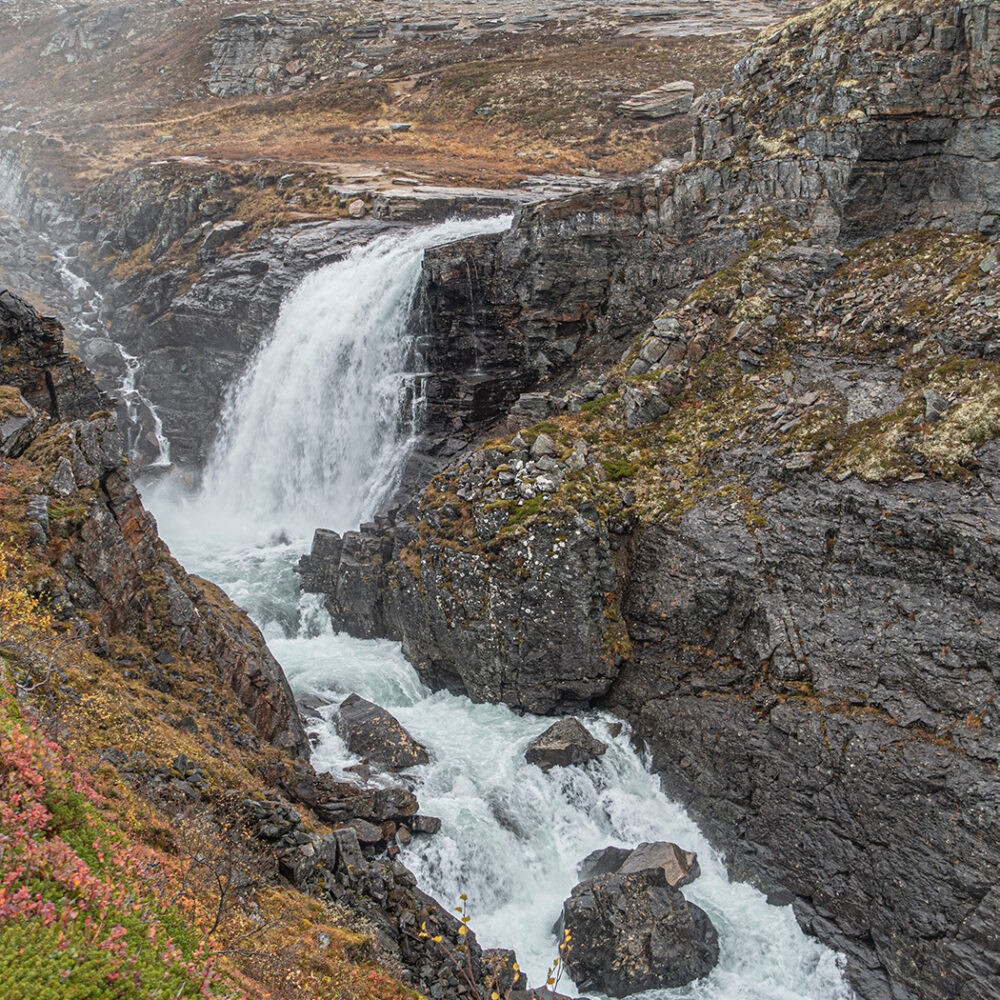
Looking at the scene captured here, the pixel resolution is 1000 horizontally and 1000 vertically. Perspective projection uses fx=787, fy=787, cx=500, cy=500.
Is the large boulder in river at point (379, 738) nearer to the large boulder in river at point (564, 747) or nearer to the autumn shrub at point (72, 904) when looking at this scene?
the large boulder in river at point (564, 747)

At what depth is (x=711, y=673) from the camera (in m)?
21.3

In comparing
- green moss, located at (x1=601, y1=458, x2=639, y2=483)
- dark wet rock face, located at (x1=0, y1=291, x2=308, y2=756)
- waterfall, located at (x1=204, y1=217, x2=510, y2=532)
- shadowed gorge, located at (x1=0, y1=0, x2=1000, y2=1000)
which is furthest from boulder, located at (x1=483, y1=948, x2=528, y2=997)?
waterfall, located at (x1=204, y1=217, x2=510, y2=532)

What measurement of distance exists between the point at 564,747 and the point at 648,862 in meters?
3.82

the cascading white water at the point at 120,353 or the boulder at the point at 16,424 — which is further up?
the boulder at the point at 16,424

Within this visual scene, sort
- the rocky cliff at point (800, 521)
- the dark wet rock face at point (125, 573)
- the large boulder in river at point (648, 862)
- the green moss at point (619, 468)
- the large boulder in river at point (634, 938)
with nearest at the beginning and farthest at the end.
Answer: the large boulder in river at point (634, 938) < the dark wet rock face at point (125, 573) < the rocky cliff at point (800, 521) < the large boulder in river at point (648, 862) < the green moss at point (619, 468)

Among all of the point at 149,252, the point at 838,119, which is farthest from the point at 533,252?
the point at 149,252

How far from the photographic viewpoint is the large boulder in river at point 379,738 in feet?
71.1

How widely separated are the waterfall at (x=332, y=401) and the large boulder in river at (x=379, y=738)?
43.9 feet

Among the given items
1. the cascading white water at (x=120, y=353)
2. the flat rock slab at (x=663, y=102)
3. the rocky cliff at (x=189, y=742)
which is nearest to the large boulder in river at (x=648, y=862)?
the rocky cliff at (x=189, y=742)

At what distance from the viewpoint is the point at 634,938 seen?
16.9 meters

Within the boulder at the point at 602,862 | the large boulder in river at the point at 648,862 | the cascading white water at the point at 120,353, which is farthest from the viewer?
the cascading white water at the point at 120,353

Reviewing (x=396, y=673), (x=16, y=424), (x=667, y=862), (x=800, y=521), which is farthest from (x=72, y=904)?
(x=396, y=673)

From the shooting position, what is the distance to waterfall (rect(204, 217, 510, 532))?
35781 mm

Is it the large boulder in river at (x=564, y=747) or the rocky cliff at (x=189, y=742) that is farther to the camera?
the large boulder in river at (x=564, y=747)
